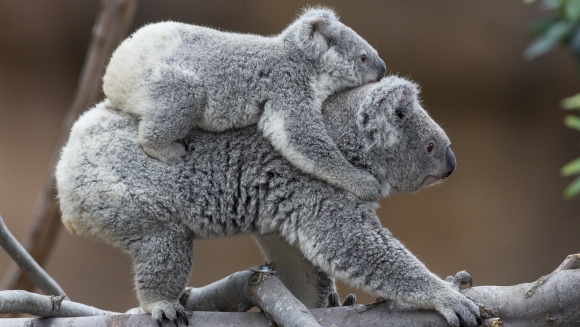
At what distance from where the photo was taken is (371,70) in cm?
372

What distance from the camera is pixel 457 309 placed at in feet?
9.80

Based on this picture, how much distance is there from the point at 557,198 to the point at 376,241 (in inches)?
232

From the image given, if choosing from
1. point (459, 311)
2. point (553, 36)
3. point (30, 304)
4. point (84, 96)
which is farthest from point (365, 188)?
point (553, 36)

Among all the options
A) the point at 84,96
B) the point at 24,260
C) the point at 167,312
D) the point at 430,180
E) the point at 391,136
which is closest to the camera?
the point at 167,312

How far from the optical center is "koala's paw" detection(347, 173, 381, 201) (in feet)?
10.8

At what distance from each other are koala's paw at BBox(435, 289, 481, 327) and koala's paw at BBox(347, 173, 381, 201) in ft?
1.86

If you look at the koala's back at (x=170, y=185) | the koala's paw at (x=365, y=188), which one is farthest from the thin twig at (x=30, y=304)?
the koala's paw at (x=365, y=188)

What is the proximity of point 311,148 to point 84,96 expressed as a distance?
2.89m

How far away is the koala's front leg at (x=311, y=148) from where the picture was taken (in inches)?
128

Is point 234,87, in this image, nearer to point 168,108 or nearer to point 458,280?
point 168,108

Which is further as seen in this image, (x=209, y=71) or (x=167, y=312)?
(x=209, y=71)

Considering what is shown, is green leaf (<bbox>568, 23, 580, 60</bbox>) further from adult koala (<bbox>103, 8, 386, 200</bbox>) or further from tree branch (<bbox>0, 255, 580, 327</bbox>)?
tree branch (<bbox>0, 255, 580, 327</bbox>)

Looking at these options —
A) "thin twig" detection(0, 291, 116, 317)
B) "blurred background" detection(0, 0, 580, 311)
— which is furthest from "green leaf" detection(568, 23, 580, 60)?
"thin twig" detection(0, 291, 116, 317)

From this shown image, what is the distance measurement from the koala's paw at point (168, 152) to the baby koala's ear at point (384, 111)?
875 millimetres
